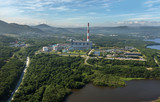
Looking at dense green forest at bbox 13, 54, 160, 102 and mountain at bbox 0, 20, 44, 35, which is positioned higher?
mountain at bbox 0, 20, 44, 35

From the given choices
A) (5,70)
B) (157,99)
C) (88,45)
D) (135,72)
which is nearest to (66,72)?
(5,70)

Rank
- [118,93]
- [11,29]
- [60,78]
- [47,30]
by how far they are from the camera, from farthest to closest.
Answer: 1. [47,30]
2. [11,29]
3. [60,78]
4. [118,93]

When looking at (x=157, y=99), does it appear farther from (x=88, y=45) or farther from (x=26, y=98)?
(x=88, y=45)

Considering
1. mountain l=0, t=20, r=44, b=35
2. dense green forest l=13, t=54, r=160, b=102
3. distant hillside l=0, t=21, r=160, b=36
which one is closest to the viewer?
dense green forest l=13, t=54, r=160, b=102

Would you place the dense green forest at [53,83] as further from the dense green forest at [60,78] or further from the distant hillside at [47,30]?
the distant hillside at [47,30]

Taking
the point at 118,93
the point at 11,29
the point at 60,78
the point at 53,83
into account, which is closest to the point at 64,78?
the point at 60,78

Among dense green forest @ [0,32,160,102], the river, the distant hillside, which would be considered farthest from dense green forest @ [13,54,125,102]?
the distant hillside

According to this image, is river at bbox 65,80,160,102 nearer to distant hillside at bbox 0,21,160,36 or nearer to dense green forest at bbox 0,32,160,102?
dense green forest at bbox 0,32,160,102

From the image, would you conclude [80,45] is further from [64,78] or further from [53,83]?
[53,83]
